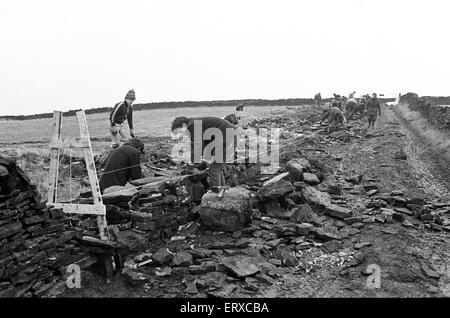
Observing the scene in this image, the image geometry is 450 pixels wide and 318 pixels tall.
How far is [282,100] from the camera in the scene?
187ft

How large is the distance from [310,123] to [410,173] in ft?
43.2

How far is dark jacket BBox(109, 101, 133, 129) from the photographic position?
10033mm

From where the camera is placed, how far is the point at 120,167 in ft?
23.9

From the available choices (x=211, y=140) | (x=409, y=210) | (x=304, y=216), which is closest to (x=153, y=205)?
(x=211, y=140)

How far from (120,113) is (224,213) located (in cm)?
466

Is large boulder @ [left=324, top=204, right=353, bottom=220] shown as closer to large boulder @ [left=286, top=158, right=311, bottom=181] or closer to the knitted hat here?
large boulder @ [left=286, top=158, right=311, bottom=181]

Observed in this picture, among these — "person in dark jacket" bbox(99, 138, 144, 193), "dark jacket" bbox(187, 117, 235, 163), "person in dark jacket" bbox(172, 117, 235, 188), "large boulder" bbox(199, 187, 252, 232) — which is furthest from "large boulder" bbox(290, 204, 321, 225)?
"person in dark jacket" bbox(99, 138, 144, 193)

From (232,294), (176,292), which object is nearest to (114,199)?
(176,292)

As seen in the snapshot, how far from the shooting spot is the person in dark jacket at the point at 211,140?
293 inches

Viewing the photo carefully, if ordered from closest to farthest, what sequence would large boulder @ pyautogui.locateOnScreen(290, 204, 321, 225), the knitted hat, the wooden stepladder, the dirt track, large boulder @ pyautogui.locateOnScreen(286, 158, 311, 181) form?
the dirt track, the wooden stepladder, large boulder @ pyautogui.locateOnScreen(290, 204, 321, 225), the knitted hat, large boulder @ pyautogui.locateOnScreen(286, 158, 311, 181)

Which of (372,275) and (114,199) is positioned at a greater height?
(114,199)

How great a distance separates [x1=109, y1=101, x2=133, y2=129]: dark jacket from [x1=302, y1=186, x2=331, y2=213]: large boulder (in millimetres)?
4822

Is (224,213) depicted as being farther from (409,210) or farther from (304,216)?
(409,210)
